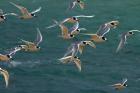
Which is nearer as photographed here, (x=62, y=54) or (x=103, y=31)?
(x=103, y=31)

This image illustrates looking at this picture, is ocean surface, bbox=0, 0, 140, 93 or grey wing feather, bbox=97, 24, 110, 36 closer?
grey wing feather, bbox=97, 24, 110, 36

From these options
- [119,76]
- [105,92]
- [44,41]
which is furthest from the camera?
[44,41]

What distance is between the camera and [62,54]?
74.1 ft

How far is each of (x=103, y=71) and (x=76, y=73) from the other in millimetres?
1193

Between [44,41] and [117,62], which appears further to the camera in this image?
[44,41]

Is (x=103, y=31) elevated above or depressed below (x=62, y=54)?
below

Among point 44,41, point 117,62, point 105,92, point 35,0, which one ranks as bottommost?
point 105,92

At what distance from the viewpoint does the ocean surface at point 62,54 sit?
19672 mm

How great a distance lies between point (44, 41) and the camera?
79.3 ft

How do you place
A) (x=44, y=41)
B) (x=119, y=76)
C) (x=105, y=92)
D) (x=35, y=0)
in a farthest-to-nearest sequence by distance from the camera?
(x=35, y=0) < (x=44, y=41) < (x=119, y=76) < (x=105, y=92)

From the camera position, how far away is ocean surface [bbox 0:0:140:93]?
64.5 ft

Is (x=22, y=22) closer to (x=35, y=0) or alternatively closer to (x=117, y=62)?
(x=35, y=0)

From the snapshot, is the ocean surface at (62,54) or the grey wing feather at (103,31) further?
the ocean surface at (62,54)

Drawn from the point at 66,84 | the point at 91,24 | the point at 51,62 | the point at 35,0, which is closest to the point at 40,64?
the point at 51,62
